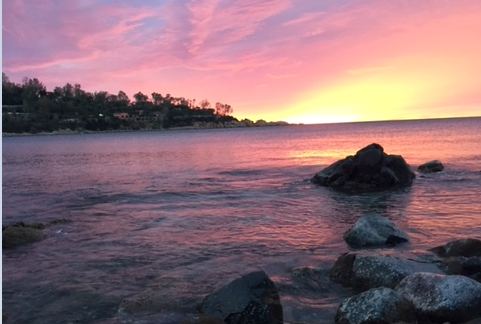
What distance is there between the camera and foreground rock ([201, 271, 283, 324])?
7.20 m

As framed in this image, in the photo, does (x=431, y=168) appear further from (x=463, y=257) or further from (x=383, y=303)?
(x=383, y=303)

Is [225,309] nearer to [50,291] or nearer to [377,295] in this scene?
[377,295]

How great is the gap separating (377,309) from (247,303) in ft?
7.05

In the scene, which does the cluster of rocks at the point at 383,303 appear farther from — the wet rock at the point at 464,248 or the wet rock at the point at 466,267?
the wet rock at the point at 464,248

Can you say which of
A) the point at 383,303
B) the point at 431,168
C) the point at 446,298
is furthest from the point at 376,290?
the point at 431,168

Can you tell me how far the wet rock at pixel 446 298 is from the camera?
22.4 ft

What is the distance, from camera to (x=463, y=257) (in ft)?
32.5

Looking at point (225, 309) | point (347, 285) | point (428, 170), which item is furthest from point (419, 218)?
point (428, 170)

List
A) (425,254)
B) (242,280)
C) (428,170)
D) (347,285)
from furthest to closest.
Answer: (428,170)
(425,254)
(347,285)
(242,280)

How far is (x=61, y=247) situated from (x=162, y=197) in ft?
34.1

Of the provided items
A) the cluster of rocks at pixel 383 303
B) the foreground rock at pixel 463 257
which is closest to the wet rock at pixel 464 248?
the foreground rock at pixel 463 257

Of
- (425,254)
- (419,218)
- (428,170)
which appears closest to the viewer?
(425,254)

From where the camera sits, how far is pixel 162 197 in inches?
925

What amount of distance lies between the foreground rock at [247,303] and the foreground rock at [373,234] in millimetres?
5366
